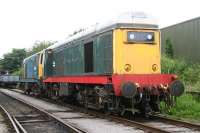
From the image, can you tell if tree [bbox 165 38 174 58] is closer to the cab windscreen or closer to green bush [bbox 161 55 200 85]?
green bush [bbox 161 55 200 85]

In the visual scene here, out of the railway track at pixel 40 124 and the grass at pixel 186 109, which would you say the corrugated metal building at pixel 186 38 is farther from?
the railway track at pixel 40 124

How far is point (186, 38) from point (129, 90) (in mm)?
21585

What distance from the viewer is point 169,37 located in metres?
36.2

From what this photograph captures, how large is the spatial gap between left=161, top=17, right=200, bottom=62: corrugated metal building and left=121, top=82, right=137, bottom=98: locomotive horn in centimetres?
1935

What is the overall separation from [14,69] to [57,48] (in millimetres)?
65214

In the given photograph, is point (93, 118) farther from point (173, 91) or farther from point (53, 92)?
point (53, 92)

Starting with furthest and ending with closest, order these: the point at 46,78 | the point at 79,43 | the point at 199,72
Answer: the point at 199,72 < the point at 46,78 < the point at 79,43

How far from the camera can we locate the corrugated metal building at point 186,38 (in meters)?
32.0

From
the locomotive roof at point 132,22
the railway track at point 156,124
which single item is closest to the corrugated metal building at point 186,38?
the locomotive roof at point 132,22

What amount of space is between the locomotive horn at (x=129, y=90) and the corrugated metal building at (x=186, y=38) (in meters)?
19.3

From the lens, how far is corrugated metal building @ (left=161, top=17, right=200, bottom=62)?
3203 cm

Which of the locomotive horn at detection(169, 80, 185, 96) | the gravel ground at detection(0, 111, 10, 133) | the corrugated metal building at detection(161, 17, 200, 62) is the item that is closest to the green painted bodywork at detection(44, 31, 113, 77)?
the locomotive horn at detection(169, 80, 185, 96)

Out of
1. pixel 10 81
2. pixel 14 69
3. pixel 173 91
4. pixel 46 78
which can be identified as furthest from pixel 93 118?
pixel 14 69

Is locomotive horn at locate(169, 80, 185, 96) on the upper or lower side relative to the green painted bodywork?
lower
